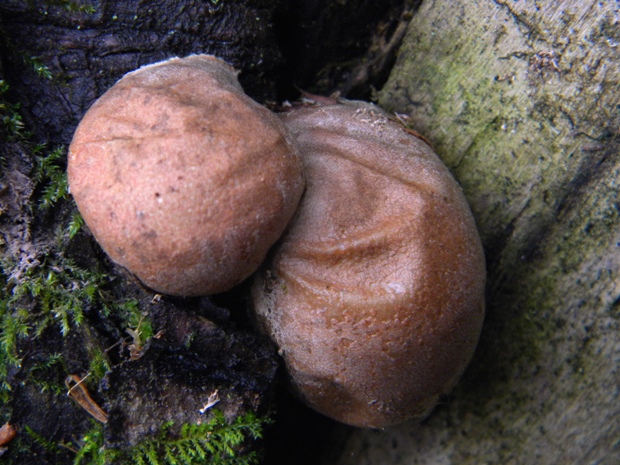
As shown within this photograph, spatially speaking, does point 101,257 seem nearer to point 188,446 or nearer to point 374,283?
point 188,446

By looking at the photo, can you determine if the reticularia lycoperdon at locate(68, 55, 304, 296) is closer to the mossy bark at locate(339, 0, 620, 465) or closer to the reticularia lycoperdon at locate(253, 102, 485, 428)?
the reticularia lycoperdon at locate(253, 102, 485, 428)

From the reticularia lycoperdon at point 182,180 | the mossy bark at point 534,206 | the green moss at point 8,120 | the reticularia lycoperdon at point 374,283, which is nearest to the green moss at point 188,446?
the reticularia lycoperdon at point 374,283

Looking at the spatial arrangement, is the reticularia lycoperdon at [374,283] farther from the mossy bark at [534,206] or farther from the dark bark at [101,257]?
the mossy bark at [534,206]

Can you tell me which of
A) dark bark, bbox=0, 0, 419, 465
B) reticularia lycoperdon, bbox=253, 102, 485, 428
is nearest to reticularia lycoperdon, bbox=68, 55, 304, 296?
reticularia lycoperdon, bbox=253, 102, 485, 428

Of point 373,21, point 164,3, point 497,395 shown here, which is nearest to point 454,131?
point 373,21

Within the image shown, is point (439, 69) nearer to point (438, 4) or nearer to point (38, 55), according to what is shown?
point (438, 4)
